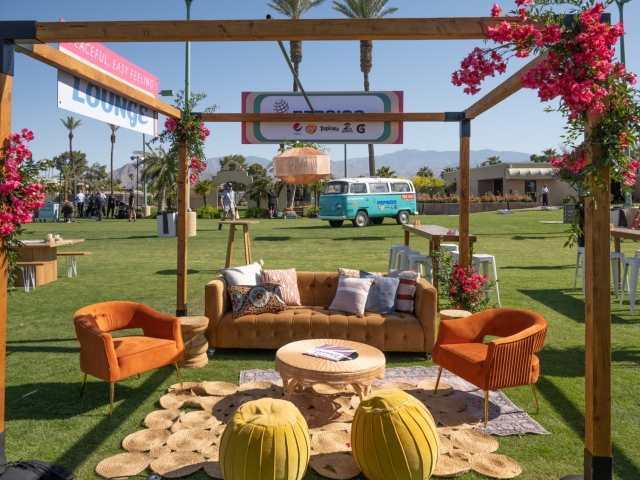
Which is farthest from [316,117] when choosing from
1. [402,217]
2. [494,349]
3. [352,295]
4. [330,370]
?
[402,217]

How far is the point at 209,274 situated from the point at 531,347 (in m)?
7.95

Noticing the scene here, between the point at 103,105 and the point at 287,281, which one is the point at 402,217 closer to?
the point at 287,281

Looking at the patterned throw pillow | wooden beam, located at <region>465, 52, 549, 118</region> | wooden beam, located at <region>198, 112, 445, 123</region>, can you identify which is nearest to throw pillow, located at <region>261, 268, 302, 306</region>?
the patterned throw pillow

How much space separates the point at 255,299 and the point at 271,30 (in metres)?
3.14

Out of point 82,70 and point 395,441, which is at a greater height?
point 82,70

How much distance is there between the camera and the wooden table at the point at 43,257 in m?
10.3

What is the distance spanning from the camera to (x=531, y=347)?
439cm

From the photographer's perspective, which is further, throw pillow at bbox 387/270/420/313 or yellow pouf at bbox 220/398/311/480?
throw pillow at bbox 387/270/420/313

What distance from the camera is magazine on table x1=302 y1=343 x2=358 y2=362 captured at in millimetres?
4496

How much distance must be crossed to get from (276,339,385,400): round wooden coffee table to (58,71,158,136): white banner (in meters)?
2.60

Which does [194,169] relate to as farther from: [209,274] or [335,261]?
[335,261]

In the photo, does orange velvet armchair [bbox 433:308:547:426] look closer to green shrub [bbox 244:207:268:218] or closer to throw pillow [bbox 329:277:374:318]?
throw pillow [bbox 329:277:374:318]

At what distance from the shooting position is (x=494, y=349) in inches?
165

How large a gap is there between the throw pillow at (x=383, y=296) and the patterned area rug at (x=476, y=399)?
2.49ft
